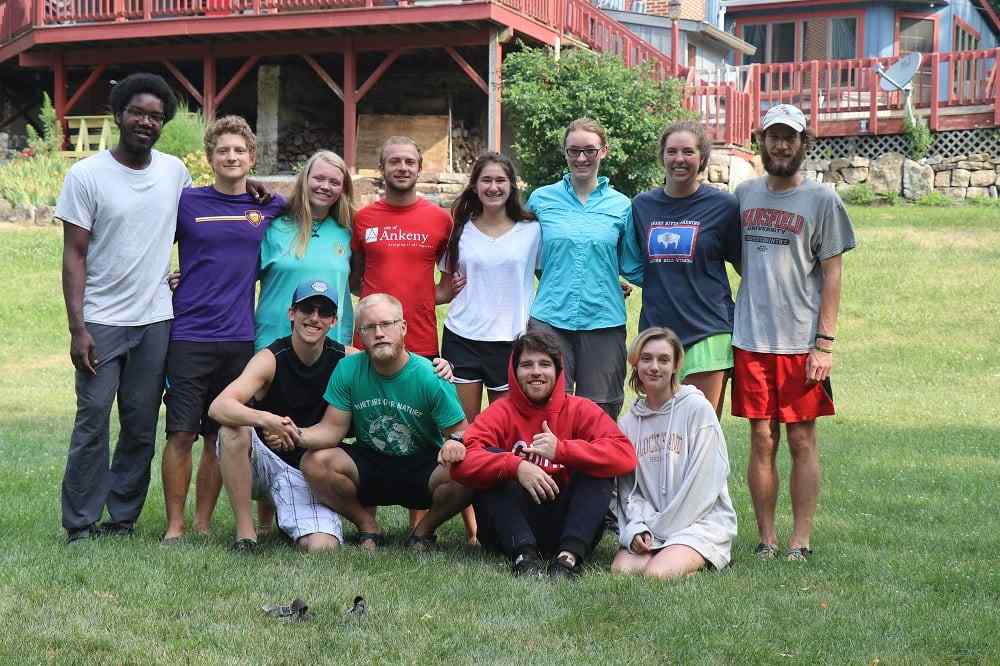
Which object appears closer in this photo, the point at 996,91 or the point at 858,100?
the point at 996,91

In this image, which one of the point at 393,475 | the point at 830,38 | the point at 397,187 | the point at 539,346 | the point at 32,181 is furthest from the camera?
the point at 830,38

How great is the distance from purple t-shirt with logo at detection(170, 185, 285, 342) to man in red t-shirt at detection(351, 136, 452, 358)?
0.56 meters

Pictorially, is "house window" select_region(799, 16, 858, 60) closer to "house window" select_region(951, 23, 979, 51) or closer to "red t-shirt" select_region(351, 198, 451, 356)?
"house window" select_region(951, 23, 979, 51)

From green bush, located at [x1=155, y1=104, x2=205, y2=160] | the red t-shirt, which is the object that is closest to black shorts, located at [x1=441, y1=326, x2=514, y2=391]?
the red t-shirt

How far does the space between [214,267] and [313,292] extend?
54cm

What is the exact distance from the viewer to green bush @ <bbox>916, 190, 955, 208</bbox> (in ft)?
70.2

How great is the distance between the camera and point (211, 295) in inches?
234

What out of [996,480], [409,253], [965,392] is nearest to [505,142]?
[965,392]

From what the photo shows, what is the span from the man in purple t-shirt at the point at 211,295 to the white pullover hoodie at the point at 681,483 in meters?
1.93

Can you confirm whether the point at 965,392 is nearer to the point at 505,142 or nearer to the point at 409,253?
the point at 409,253

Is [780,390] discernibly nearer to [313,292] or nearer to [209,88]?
[313,292]

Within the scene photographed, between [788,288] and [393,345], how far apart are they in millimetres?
1805

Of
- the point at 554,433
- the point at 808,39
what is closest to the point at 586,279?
the point at 554,433

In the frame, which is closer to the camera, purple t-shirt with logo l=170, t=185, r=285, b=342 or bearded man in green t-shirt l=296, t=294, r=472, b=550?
bearded man in green t-shirt l=296, t=294, r=472, b=550
